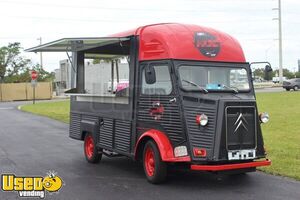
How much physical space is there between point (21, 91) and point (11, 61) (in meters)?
22.4

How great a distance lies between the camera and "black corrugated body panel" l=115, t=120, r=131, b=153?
984 centimetres

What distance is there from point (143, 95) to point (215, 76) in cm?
142

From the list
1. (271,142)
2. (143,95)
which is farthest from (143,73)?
(271,142)

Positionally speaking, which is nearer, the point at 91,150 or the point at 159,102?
the point at 159,102

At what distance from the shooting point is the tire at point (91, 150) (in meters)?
11.3

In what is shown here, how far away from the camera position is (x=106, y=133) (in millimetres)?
10703

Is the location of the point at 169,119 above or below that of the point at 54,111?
above

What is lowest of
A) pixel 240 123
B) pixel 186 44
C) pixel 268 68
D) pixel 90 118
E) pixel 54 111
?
pixel 54 111

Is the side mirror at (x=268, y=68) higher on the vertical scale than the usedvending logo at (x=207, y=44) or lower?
lower

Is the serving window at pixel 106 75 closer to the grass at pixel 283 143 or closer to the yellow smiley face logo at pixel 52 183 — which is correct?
the yellow smiley face logo at pixel 52 183

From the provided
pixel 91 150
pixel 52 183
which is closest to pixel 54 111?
pixel 91 150

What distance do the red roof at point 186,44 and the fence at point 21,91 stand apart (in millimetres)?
51271

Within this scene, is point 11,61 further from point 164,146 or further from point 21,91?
point 164,146

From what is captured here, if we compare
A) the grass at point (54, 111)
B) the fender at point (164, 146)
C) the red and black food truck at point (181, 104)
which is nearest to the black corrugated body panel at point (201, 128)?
the red and black food truck at point (181, 104)
